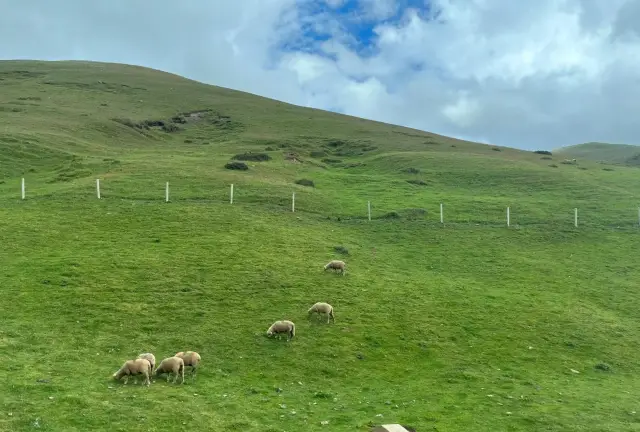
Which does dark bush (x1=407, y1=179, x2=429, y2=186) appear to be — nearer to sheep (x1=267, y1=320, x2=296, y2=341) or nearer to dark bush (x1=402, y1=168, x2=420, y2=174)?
dark bush (x1=402, y1=168, x2=420, y2=174)

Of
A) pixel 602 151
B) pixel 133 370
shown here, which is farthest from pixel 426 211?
pixel 602 151

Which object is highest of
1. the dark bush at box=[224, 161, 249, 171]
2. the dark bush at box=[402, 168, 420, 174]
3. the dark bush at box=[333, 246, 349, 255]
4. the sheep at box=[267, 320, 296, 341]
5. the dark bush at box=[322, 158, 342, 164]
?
the dark bush at box=[322, 158, 342, 164]

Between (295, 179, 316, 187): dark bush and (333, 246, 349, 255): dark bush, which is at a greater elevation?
(295, 179, 316, 187): dark bush

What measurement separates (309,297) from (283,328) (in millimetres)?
4774

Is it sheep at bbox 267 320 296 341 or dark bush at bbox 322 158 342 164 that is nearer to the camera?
sheep at bbox 267 320 296 341

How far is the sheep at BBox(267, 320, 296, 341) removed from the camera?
67.9 feet

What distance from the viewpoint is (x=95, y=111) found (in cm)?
9488

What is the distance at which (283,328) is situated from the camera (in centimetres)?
2072

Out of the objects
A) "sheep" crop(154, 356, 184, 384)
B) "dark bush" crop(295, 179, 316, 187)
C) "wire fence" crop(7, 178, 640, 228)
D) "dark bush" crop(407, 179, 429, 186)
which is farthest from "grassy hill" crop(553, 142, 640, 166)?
"sheep" crop(154, 356, 184, 384)

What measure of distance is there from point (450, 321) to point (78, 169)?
42.4m

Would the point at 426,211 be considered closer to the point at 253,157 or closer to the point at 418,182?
the point at 418,182

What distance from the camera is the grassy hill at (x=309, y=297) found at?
15516 mm

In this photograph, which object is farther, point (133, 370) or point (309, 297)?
point (309, 297)

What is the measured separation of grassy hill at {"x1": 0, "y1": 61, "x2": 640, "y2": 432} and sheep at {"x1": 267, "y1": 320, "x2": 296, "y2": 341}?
1.22 ft
